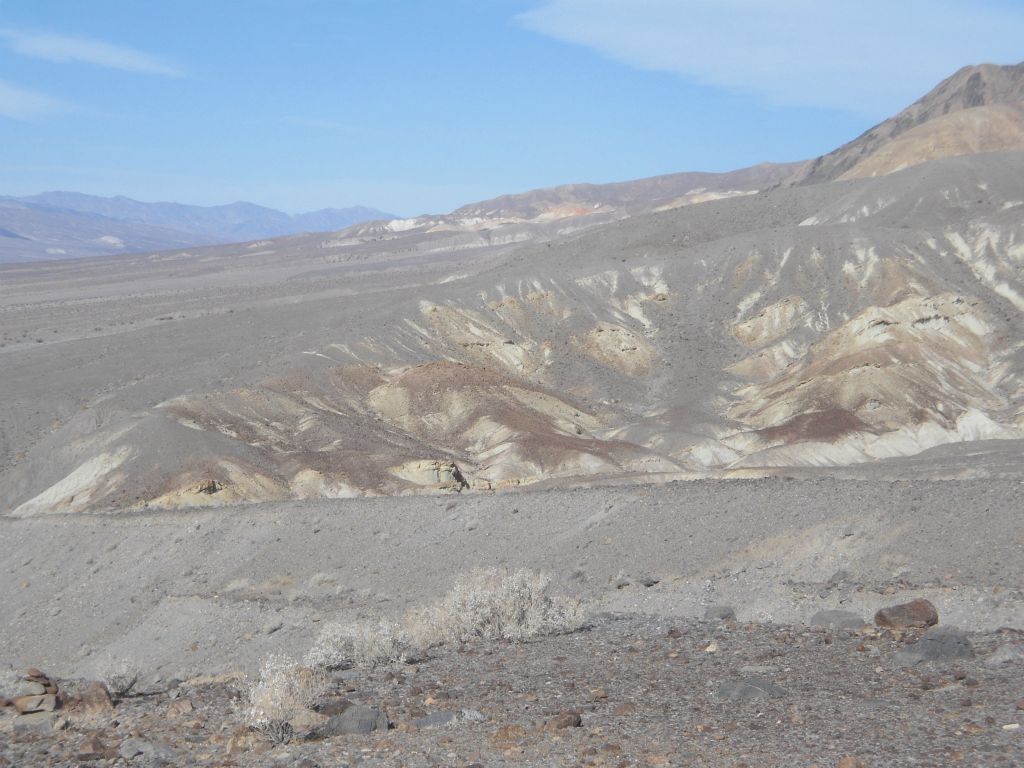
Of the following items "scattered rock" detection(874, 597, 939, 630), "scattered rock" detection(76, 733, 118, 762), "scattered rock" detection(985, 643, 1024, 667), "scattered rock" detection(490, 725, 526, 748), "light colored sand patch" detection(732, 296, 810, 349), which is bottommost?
"light colored sand patch" detection(732, 296, 810, 349)

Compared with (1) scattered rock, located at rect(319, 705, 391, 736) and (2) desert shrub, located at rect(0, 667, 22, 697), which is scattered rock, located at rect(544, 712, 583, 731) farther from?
(2) desert shrub, located at rect(0, 667, 22, 697)

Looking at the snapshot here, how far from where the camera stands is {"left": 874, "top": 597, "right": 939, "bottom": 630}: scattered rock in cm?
1424

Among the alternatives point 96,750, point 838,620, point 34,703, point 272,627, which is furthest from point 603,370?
point 96,750

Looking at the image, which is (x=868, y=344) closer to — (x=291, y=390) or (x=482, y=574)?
(x=291, y=390)

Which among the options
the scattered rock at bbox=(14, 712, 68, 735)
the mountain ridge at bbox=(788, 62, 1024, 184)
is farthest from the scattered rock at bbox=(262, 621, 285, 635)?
the mountain ridge at bbox=(788, 62, 1024, 184)

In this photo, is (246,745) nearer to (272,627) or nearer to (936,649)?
(936,649)

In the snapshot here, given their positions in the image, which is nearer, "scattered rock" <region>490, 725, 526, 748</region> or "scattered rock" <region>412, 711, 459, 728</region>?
"scattered rock" <region>490, 725, 526, 748</region>

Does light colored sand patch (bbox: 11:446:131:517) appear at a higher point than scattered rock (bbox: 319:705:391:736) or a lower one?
lower

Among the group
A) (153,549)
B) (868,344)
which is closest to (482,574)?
(153,549)

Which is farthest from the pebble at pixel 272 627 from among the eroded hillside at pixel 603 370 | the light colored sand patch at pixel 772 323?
the light colored sand patch at pixel 772 323

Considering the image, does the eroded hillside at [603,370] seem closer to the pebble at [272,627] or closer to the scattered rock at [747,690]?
the pebble at [272,627]

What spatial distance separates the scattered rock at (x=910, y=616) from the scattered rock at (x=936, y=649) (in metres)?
1.35

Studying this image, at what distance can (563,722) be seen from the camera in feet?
34.6

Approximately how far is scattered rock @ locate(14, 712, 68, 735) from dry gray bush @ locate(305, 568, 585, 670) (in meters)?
3.43
